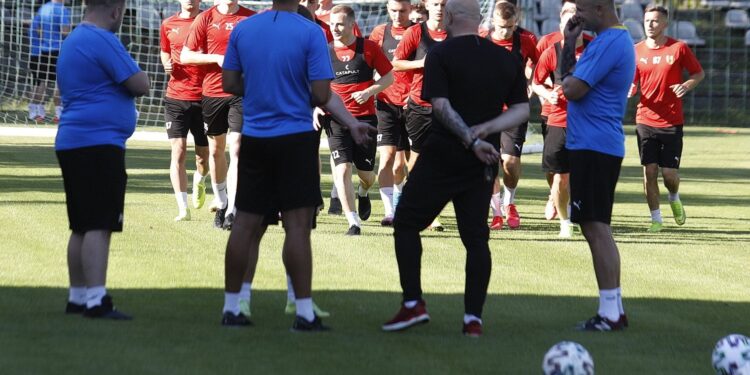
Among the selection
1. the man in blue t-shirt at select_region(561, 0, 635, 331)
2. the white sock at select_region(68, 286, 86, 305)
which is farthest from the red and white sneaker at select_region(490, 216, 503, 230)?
the white sock at select_region(68, 286, 86, 305)

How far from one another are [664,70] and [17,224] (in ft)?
21.4

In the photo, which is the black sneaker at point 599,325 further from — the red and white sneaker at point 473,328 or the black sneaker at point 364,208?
the black sneaker at point 364,208

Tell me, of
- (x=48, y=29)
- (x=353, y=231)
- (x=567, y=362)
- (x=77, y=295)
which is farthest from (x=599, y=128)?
(x=48, y=29)

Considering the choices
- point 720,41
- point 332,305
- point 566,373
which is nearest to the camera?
point 566,373

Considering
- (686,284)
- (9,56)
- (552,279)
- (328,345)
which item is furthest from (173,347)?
(9,56)

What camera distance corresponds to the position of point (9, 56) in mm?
26938

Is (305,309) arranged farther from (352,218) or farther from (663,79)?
(663,79)

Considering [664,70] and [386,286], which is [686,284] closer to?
[386,286]

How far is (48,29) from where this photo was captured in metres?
25.6

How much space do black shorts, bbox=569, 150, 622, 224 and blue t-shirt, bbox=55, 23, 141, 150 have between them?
2737mm

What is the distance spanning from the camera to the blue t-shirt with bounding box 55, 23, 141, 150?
25.7 feet

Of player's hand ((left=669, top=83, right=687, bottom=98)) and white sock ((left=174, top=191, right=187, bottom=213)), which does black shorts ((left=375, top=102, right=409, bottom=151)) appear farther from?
player's hand ((left=669, top=83, right=687, bottom=98))

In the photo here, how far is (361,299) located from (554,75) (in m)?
5.02

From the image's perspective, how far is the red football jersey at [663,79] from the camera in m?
13.6
